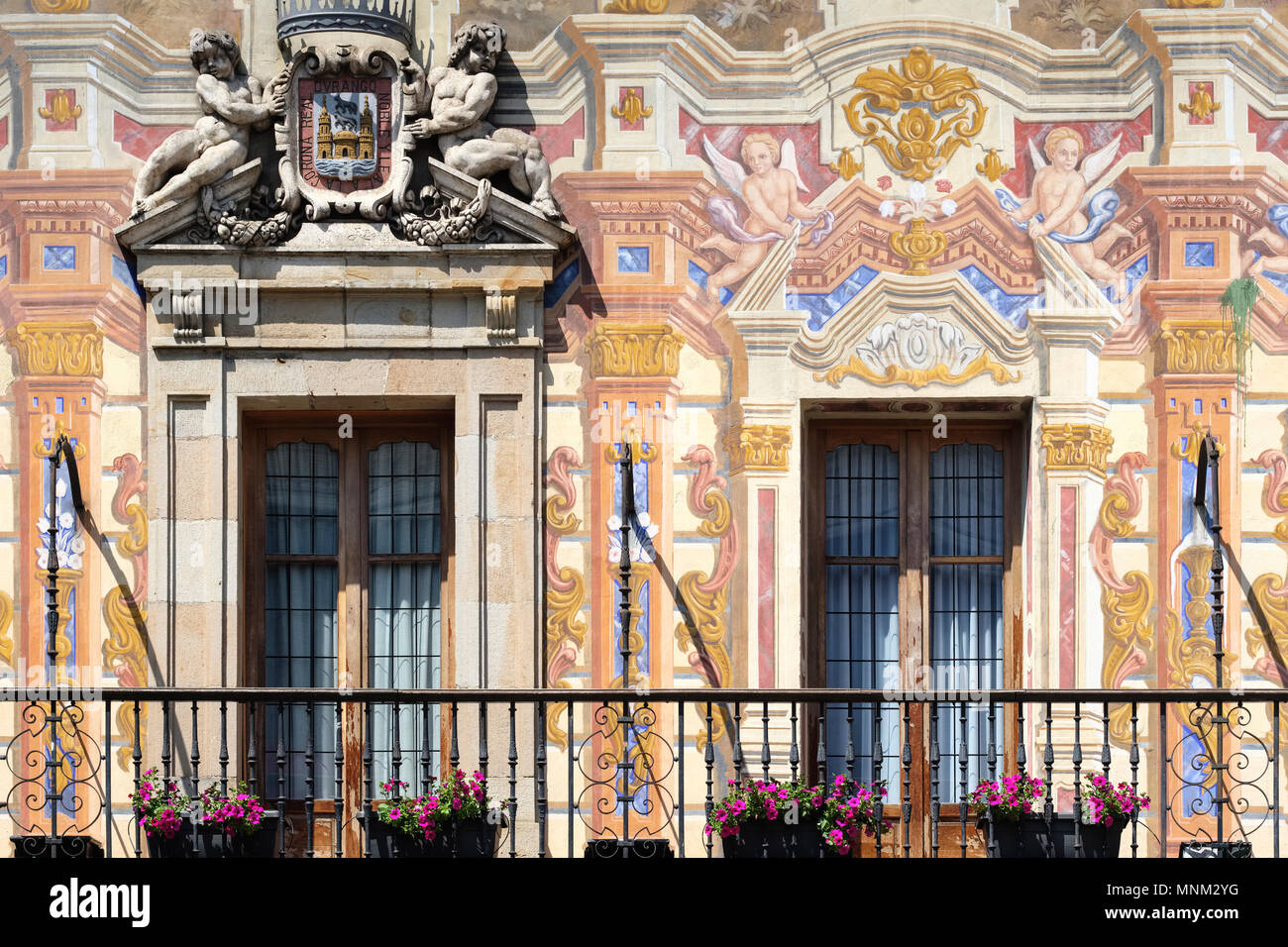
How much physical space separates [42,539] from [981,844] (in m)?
5.20

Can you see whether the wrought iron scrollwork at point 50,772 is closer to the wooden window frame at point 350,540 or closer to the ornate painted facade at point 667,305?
the ornate painted facade at point 667,305

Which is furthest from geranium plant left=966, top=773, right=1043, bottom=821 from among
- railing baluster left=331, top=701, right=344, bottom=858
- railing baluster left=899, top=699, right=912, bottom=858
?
railing baluster left=331, top=701, right=344, bottom=858

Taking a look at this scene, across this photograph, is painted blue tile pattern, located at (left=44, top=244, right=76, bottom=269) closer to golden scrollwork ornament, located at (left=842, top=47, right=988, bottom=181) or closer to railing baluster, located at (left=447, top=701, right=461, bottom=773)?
railing baluster, located at (left=447, top=701, right=461, bottom=773)

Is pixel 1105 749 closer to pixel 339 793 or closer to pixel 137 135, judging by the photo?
pixel 339 793

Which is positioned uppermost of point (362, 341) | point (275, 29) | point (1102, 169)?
point (275, 29)

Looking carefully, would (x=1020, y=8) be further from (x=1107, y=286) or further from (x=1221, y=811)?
(x=1221, y=811)

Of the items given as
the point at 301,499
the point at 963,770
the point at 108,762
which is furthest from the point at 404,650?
the point at 963,770

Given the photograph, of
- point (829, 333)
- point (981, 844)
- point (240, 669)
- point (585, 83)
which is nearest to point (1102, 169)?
point (829, 333)

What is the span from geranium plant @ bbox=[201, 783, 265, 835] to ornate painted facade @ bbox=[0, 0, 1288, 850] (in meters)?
0.87

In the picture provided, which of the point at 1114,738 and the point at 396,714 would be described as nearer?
the point at 396,714

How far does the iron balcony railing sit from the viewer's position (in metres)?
11.9

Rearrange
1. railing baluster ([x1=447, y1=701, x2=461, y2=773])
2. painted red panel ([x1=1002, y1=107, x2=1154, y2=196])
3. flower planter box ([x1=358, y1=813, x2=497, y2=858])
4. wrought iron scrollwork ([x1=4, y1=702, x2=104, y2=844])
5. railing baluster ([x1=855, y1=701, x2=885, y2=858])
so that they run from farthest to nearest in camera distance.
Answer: painted red panel ([x1=1002, y1=107, x2=1154, y2=196]), wrought iron scrollwork ([x1=4, y1=702, x2=104, y2=844]), railing baluster ([x1=447, y1=701, x2=461, y2=773]), flower planter box ([x1=358, y1=813, x2=497, y2=858]), railing baluster ([x1=855, y1=701, x2=885, y2=858])

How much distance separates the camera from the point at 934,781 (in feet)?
37.3

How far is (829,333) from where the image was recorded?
1240cm
